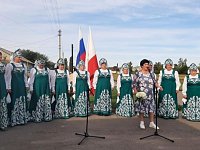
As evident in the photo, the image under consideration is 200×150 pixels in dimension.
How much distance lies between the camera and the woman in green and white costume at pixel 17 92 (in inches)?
355

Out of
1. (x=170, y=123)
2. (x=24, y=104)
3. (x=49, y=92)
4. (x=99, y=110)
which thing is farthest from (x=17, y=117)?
(x=170, y=123)

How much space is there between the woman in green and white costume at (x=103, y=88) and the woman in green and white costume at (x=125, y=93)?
345mm

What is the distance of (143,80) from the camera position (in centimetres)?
867

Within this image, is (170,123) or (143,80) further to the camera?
(170,123)

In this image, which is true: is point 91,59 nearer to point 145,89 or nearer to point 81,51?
point 81,51

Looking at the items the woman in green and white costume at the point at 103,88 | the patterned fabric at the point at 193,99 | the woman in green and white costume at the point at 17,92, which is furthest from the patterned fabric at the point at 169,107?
the woman in green and white costume at the point at 17,92

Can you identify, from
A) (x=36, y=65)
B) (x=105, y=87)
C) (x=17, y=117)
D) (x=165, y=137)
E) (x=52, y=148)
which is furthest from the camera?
(x=105, y=87)

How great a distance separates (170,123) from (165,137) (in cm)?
199

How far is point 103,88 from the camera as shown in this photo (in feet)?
35.1

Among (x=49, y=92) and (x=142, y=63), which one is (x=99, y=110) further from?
(x=142, y=63)

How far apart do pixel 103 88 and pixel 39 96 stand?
208 cm

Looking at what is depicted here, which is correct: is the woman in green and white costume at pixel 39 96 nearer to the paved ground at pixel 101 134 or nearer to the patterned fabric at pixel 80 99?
the paved ground at pixel 101 134

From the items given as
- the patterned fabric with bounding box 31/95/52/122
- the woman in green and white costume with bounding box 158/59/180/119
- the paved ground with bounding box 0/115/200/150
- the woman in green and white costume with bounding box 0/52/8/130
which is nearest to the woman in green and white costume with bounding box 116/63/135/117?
the paved ground with bounding box 0/115/200/150

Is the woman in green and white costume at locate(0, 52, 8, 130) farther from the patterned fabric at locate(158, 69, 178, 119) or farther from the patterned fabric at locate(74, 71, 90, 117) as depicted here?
the patterned fabric at locate(158, 69, 178, 119)
